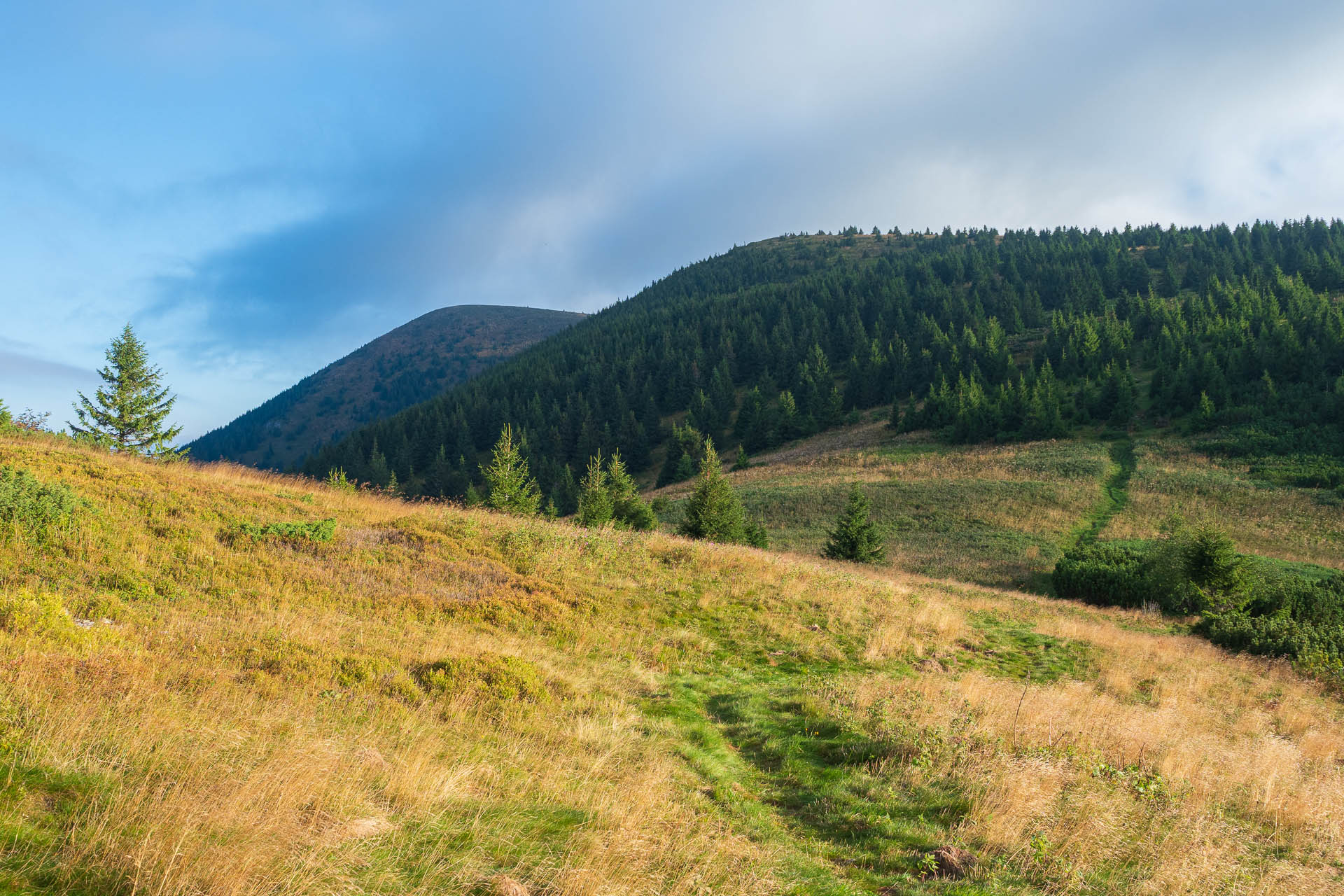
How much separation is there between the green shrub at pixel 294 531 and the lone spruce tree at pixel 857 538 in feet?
75.9

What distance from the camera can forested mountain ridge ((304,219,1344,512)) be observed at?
6456 cm

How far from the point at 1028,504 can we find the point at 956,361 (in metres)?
54.5

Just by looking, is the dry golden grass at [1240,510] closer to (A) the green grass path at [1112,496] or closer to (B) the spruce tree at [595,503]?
(A) the green grass path at [1112,496]

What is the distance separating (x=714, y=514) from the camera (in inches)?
1138

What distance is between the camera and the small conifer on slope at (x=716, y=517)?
28.6 m

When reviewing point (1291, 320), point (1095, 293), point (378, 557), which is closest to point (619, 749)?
point (378, 557)

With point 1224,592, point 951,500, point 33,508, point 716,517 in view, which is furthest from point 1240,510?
point 33,508

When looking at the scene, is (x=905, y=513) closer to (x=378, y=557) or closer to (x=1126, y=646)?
(x=1126, y=646)

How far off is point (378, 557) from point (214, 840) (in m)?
9.19

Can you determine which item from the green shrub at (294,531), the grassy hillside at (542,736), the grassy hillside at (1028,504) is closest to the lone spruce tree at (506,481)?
the grassy hillside at (1028,504)

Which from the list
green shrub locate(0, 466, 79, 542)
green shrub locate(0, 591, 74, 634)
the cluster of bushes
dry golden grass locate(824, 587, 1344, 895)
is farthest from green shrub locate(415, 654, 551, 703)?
→ the cluster of bushes

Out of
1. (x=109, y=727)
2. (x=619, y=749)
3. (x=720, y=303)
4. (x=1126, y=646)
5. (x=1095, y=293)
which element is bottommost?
(x=1126, y=646)

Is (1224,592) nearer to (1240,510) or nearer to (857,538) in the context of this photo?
(857,538)

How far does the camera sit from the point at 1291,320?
7275cm
